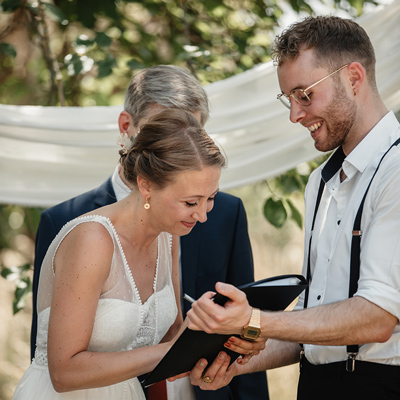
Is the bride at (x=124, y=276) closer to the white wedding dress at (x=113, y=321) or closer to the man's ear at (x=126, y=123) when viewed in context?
the white wedding dress at (x=113, y=321)

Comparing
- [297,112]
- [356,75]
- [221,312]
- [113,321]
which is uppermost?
[356,75]

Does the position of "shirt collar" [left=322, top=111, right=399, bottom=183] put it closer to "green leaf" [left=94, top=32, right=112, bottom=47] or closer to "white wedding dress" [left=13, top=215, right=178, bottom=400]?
"white wedding dress" [left=13, top=215, right=178, bottom=400]

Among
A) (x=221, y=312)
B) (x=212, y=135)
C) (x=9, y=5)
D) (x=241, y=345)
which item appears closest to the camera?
(x=221, y=312)

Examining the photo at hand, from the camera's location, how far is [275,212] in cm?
431

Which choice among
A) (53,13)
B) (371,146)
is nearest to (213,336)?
(371,146)

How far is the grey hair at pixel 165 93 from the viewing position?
2990 mm


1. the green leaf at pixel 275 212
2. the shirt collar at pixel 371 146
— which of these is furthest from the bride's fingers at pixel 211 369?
the green leaf at pixel 275 212

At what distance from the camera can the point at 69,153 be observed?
3.86 metres

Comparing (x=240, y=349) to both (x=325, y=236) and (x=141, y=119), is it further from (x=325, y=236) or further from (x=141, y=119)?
(x=141, y=119)

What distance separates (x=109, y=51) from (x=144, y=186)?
117 inches

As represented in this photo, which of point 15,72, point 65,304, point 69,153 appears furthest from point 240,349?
point 15,72

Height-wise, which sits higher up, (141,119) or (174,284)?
(141,119)

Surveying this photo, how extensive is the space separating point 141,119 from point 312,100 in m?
0.87

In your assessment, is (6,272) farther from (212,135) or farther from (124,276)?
(124,276)
